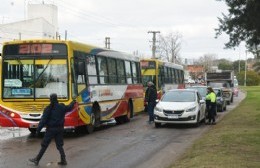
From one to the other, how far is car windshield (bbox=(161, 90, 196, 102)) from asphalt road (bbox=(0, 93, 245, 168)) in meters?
1.25

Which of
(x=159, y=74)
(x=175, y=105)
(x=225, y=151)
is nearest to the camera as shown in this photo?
(x=225, y=151)

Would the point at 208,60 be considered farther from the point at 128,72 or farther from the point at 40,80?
the point at 40,80

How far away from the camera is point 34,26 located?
81250 mm

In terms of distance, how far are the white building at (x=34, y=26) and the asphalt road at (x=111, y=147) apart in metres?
60.1

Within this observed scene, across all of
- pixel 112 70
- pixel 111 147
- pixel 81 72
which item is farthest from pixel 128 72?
pixel 111 147

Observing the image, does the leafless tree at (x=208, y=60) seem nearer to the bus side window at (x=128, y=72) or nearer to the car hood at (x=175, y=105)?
the bus side window at (x=128, y=72)

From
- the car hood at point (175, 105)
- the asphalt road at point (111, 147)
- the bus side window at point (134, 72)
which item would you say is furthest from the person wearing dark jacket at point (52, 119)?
the bus side window at point (134, 72)

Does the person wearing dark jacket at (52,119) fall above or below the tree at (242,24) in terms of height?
below

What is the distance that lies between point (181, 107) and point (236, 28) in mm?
4214

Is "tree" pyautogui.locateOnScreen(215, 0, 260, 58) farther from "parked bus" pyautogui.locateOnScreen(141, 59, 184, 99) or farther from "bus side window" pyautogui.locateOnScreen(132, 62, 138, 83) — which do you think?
"parked bus" pyautogui.locateOnScreen(141, 59, 184, 99)

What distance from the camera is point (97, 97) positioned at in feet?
63.7

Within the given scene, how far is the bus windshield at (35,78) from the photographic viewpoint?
663 inches

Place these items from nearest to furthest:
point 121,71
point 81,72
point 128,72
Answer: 1. point 81,72
2. point 121,71
3. point 128,72

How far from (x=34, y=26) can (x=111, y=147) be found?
225 feet
